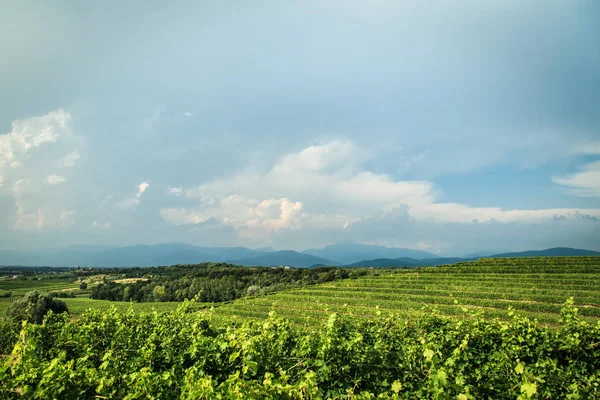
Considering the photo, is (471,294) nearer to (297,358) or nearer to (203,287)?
(297,358)

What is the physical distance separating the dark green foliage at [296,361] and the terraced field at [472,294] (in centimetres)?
1348

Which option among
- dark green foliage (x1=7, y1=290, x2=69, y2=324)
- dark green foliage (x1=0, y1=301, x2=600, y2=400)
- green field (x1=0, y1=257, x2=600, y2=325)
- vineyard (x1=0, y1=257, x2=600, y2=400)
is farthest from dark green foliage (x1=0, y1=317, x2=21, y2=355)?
dark green foliage (x1=0, y1=301, x2=600, y2=400)

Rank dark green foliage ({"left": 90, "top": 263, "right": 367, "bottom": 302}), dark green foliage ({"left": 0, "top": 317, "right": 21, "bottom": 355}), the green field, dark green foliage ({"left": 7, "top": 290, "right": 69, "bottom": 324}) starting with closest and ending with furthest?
dark green foliage ({"left": 0, "top": 317, "right": 21, "bottom": 355}) < the green field < dark green foliage ({"left": 7, "top": 290, "right": 69, "bottom": 324}) < dark green foliage ({"left": 90, "top": 263, "right": 367, "bottom": 302})

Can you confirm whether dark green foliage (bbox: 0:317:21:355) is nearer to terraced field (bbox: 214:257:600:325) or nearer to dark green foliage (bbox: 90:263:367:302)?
terraced field (bbox: 214:257:600:325)

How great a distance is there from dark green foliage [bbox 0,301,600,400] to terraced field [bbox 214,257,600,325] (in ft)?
44.2

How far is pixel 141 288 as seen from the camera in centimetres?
8638

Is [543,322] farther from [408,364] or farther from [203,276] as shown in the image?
[203,276]

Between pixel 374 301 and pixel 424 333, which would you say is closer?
pixel 424 333

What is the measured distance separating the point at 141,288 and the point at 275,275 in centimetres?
4131

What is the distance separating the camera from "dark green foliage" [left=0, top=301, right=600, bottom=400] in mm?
4461

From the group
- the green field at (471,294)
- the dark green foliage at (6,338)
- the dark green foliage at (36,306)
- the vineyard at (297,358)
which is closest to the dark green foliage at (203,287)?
the green field at (471,294)

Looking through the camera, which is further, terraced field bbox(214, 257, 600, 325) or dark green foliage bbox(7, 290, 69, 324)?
dark green foliage bbox(7, 290, 69, 324)

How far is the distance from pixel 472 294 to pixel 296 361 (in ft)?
107

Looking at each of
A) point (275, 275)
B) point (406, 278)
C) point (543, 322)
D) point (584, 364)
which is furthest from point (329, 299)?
point (275, 275)
